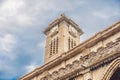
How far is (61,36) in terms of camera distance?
40.6 m

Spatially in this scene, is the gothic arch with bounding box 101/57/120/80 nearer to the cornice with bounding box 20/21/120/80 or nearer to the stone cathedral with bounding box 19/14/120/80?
the stone cathedral with bounding box 19/14/120/80

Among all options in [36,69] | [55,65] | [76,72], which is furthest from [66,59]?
[76,72]

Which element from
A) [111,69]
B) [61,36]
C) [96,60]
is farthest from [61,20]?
[111,69]

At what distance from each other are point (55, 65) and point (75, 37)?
59.1 ft

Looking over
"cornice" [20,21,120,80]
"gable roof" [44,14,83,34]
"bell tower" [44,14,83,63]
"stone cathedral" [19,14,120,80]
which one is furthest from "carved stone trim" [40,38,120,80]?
"gable roof" [44,14,83,34]

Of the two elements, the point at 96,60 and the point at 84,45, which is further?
the point at 84,45

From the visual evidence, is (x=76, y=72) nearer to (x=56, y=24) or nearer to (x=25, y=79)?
(x=25, y=79)

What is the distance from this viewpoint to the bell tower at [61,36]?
40.1 meters

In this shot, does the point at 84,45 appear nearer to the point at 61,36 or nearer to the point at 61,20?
the point at 61,36

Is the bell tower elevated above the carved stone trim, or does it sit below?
above

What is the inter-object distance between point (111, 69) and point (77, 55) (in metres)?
11.2

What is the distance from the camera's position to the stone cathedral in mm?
14797

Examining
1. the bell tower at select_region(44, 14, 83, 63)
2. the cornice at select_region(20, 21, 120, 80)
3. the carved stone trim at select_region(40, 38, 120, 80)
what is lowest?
the carved stone trim at select_region(40, 38, 120, 80)

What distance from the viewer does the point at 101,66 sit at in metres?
15.0
